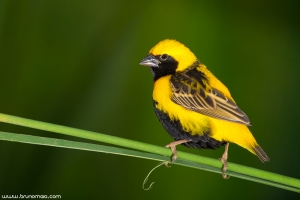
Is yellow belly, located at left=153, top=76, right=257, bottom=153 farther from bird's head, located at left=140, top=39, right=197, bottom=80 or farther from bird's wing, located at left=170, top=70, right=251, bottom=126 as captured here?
bird's head, located at left=140, top=39, right=197, bottom=80

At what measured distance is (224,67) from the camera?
6.04 feet

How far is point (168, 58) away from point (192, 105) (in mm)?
280

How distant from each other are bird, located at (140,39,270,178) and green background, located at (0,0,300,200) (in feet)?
0.32

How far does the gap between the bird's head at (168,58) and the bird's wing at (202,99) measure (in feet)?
0.25

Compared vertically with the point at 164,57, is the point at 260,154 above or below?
below

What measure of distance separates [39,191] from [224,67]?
35.9 inches

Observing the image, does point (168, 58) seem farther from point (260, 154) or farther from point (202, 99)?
point (260, 154)

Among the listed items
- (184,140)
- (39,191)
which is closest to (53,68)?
(39,191)

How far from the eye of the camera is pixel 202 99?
1798mm

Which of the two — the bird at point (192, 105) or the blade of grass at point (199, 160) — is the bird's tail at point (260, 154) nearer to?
the bird at point (192, 105)

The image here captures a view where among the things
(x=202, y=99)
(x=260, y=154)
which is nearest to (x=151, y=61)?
(x=202, y=99)

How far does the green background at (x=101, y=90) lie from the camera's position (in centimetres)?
201

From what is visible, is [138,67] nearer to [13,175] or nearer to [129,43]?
[129,43]

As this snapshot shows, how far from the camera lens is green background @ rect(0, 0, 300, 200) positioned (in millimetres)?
2014
